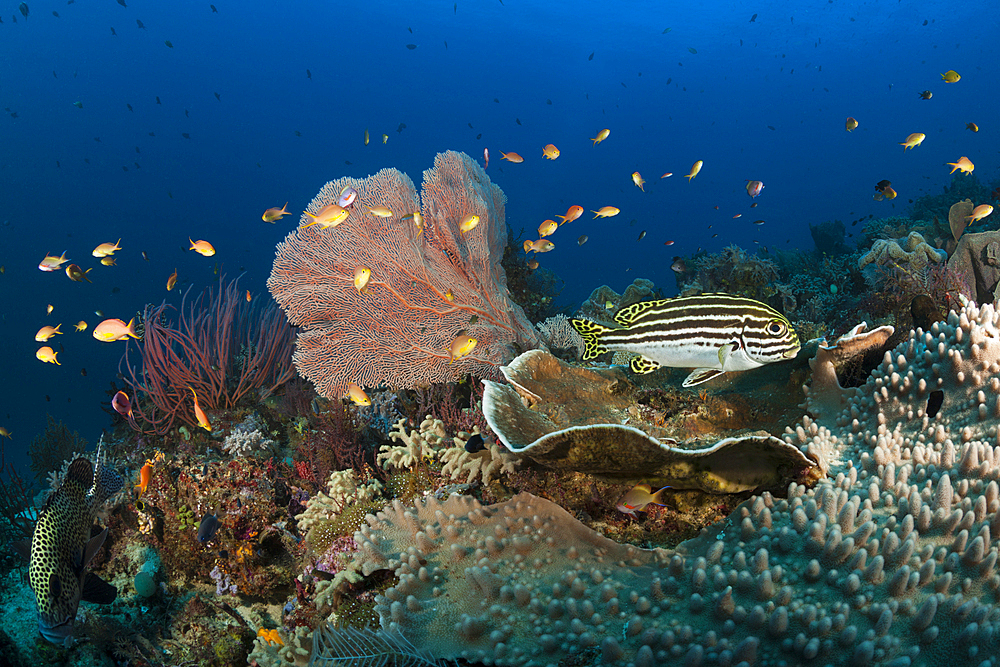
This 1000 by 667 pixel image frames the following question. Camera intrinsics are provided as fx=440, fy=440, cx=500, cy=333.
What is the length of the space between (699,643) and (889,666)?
519 mm

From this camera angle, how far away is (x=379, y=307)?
5.46 m

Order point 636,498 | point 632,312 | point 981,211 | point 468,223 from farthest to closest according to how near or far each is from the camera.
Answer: point 981,211 < point 468,223 < point 632,312 < point 636,498

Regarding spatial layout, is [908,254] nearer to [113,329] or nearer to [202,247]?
[202,247]

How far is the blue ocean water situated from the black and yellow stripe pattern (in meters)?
48.9

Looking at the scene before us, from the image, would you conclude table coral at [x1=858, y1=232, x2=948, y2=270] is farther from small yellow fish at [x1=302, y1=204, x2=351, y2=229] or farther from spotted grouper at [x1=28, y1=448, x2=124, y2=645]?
spotted grouper at [x1=28, y1=448, x2=124, y2=645]

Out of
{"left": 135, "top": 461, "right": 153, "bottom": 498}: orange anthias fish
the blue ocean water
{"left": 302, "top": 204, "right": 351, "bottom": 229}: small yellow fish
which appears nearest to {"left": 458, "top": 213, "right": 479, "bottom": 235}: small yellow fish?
{"left": 302, "top": 204, "right": 351, "bottom": 229}: small yellow fish

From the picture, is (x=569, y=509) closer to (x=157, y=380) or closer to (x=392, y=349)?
(x=392, y=349)

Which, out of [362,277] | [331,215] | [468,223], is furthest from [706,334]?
[331,215]

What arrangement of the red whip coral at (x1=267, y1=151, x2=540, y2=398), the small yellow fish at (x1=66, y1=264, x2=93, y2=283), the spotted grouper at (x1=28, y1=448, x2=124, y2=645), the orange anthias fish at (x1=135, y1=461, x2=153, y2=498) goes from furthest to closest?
1. the small yellow fish at (x1=66, y1=264, x2=93, y2=283)
2. the red whip coral at (x1=267, y1=151, x2=540, y2=398)
3. the orange anthias fish at (x1=135, y1=461, x2=153, y2=498)
4. the spotted grouper at (x1=28, y1=448, x2=124, y2=645)

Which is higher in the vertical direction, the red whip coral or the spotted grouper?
the red whip coral

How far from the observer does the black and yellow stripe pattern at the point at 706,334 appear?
8.29 ft

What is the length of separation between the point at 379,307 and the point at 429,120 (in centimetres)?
8699

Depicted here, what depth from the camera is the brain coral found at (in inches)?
57.1

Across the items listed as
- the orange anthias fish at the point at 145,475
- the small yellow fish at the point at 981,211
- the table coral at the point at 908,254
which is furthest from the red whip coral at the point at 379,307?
the table coral at the point at 908,254
